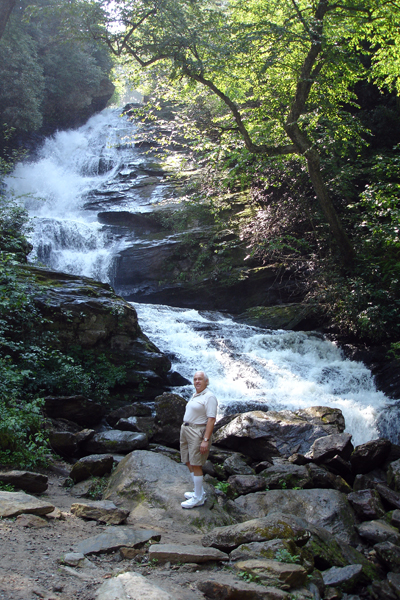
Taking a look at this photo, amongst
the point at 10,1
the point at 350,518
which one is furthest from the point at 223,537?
the point at 10,1

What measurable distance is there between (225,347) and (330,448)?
5.53 metres

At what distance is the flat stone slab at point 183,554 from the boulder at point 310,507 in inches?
65.1

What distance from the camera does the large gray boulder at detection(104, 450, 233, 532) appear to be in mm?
4859

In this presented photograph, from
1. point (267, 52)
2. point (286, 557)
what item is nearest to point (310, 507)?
point (286, 557)

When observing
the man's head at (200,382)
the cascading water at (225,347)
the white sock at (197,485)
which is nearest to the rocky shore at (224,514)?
the white sock at (197,485)

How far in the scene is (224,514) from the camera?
5.09m

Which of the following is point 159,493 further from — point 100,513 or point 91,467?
point 91,467

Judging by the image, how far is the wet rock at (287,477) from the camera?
618 centimetres

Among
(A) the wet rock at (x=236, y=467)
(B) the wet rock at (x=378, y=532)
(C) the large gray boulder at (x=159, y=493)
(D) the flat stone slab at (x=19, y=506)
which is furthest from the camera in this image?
Result: (A) the wet rock at (x=236, y=467)

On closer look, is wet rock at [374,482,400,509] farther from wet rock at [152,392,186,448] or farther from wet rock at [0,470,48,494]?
wet rock at [0,470,48,494]

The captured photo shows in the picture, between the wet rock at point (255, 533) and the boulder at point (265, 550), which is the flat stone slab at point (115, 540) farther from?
the boulder at point (265, 550)

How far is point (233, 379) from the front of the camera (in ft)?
36.7

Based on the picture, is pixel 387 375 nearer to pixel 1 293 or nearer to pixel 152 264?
pixel 1 293

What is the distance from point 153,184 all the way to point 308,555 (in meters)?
21.4
